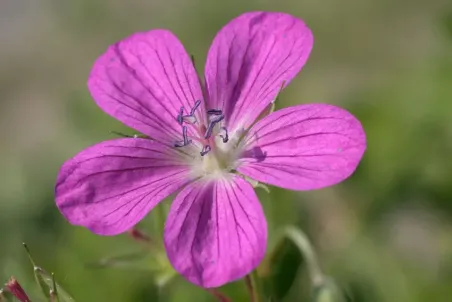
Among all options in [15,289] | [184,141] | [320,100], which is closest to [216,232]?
[184,141]

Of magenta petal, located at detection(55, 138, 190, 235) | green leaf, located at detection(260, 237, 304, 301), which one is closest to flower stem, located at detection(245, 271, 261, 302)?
green leaf, located at detection(260, 237, 304, 301)

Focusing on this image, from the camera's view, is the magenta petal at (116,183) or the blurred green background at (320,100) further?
the blurred green background at (320,100)

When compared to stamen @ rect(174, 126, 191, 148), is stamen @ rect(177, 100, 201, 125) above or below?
above

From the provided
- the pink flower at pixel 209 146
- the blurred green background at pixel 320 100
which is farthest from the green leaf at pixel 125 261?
the pink flower at pixel 209 146

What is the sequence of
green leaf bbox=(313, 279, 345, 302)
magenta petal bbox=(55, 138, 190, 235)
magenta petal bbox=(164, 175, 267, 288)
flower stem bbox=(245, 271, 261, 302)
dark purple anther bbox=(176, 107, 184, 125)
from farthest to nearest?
green leaf bbox=(313, 279, 345, 302)
dark purple anther bbox=(176, 107, 184, 125)
flower stem bbox=(245, 271, 261, 302)
magenta petal bbox=(55, 138, 190, 235)
magenta petal bbox=(164, 175, 267, 288)

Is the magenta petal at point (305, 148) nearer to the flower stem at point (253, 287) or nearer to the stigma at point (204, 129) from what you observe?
the stigma at point (204, 129)

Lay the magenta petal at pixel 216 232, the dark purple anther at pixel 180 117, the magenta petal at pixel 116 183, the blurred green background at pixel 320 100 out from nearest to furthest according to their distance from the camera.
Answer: the magenta petal at pixel 216 232
the magenta petal at pixel 116 183
the dark purple anther at pixel 180 117
the blurred green background at pixel 320 100

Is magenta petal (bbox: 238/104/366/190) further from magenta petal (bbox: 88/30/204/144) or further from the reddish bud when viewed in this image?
the reddish bud
